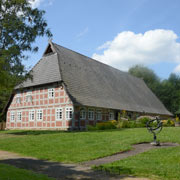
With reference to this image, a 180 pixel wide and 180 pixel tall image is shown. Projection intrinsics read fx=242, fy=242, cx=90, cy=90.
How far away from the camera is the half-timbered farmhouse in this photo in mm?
26531

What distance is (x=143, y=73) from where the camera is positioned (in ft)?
197

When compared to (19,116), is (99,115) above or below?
above

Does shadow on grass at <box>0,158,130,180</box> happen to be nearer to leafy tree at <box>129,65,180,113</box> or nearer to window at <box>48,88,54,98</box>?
window at <box>48,88,54,98</box>

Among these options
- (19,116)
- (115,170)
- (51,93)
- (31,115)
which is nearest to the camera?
(115,170)

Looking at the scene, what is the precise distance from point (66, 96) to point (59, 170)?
18.0m

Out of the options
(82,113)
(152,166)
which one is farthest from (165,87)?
(152,166)

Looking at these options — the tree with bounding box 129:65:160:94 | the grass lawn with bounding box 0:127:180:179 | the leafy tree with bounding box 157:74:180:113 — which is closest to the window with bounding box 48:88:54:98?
the grass lawn with bounding box 0:127:180:179

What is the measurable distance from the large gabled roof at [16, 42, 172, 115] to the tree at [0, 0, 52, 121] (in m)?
5.86

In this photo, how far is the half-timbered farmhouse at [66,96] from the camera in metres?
26.5

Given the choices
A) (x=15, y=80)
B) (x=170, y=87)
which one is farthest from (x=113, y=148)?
(x=170, y=87)

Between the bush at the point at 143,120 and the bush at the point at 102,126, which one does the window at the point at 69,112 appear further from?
the bush at the point at 143,120

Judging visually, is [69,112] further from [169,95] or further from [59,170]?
[169,95]

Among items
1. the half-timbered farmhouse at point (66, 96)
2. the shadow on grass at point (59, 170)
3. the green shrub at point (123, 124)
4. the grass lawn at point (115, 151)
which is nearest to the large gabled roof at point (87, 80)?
the half-timbered farmhouse at point (66, 96)

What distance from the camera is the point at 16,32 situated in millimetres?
21578
